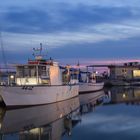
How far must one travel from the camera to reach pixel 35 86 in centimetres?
3406

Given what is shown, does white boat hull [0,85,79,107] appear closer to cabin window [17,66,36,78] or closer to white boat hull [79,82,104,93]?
cabin window [17,66,36,78]

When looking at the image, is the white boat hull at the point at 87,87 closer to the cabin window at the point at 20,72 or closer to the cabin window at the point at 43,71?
the cabin window at the point at 43,71

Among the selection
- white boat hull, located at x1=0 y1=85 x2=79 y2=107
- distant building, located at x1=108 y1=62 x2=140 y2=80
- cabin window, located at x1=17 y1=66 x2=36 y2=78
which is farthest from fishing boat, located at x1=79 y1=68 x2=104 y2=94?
distant building, located at x1=108 y1=62 x2=140 y2=80

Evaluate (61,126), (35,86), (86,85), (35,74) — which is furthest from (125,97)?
(61,126)

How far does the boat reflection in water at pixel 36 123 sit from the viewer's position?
2048 cm

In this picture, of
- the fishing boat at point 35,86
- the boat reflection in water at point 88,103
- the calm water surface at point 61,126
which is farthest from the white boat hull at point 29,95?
the boat reflection in water at point 88,103

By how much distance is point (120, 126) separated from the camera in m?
24.6

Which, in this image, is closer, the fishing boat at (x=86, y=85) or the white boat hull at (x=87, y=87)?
the white boat hull at (x=87, y=87)

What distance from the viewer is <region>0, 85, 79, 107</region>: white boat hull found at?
107ft

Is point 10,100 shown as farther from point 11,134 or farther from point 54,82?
point 11,134

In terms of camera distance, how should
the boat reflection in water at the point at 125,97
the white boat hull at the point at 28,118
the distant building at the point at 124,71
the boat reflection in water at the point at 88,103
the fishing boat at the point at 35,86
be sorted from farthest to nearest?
the distant building at the point at 124,71 → the boat reflection in water at the point at 125,97 → the boat reflection in water at the point at 88,103 → the fishing boat at the point at 35,86 → the white boat hull at the point at 28,118

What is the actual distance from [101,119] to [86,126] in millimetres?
3975

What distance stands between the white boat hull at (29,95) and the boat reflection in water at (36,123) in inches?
31.7

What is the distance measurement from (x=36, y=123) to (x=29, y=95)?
9361mm
